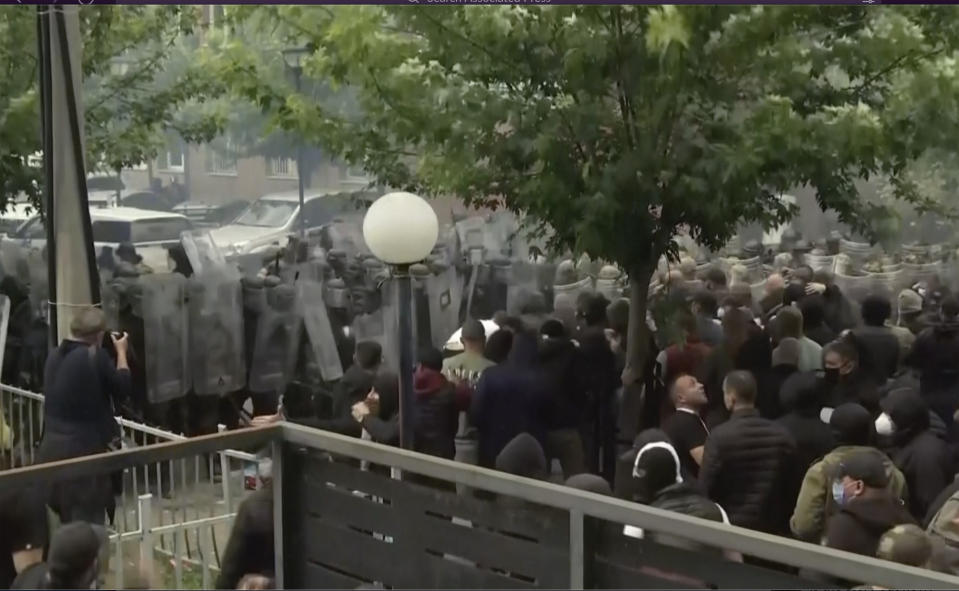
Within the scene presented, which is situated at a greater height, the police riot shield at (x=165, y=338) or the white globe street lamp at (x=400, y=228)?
the white globe street lamp at (x=400, y=228)

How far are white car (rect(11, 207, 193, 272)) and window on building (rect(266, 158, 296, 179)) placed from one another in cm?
116


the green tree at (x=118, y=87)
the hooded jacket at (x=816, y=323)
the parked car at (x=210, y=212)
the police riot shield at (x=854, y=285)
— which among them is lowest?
the hooded jacket at (x=816, y=323)

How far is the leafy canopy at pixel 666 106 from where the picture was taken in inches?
309

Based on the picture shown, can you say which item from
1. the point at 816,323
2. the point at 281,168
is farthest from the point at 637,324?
the point at 281,168

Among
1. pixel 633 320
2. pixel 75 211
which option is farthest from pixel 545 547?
pixel 633 320

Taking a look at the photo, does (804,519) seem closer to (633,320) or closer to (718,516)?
(718,516)

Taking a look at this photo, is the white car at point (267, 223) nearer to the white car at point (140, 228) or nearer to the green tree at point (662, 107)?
the white car at point (140, 228)

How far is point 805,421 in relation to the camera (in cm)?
584

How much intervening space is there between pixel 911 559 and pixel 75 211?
519 cm

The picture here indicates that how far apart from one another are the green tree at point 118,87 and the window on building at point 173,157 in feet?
0.32

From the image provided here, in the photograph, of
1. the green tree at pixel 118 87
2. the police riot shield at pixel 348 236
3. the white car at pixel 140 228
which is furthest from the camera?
the white car at pixel 140 228

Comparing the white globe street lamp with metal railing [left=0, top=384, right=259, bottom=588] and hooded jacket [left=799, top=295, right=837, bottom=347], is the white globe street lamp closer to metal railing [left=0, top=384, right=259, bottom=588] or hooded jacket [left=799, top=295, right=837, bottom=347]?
metal railing [left=0, top=384, right=259, bottom=588]

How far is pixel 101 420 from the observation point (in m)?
6.72

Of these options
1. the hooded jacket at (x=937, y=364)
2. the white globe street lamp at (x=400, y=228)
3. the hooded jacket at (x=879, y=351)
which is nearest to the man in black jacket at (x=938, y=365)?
the hooded jacket at (x=937, y=364)
